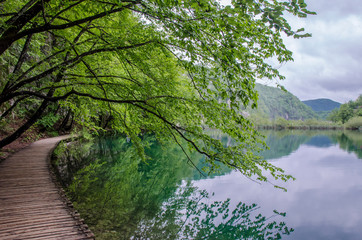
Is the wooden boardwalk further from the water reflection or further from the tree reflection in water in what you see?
the water reflection

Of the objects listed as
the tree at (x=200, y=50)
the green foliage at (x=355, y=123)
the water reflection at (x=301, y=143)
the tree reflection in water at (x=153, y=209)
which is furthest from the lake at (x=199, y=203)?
the green foliage at (x=355, y=123)

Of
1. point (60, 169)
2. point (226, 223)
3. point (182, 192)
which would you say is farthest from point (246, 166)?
point (60, 169)

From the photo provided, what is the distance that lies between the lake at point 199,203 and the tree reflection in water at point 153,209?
3cm

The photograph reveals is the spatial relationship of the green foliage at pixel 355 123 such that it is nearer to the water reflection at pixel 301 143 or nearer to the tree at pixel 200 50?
the water reflection at pixel 301 143

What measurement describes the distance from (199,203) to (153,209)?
233 centimetres

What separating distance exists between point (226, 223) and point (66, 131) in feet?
→ 72.1

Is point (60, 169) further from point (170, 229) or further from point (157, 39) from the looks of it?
point (157, 39)

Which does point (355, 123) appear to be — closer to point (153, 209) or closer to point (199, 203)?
point (199, 203)

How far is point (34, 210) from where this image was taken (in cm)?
521

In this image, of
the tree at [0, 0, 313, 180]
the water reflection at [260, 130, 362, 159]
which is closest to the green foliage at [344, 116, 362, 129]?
the water reflection at [260, 130, 362, 159]

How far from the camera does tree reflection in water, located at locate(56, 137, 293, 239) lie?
7164 mm

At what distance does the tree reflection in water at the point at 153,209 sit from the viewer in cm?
716

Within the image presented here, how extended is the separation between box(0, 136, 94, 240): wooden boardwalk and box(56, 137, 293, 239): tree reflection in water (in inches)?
54.0

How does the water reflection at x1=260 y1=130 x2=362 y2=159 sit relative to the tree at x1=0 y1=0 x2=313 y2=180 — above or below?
below
